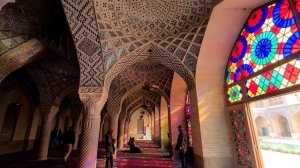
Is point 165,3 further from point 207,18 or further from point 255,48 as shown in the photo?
point 255,48

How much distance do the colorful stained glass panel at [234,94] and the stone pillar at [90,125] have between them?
147 inches

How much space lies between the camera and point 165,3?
4.22 metres

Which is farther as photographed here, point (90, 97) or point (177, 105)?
point (177, 105)

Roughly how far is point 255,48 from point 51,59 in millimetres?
7110

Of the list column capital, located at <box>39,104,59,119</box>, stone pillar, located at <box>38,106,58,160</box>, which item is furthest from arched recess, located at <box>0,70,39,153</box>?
stone pillar, located at <box>38,106,58,160</box>

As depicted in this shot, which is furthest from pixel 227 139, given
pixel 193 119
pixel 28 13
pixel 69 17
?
pixel 28 13

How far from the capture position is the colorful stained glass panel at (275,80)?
298 cm

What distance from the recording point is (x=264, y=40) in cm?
377

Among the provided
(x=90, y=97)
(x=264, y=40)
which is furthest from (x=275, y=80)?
(x=90, y=97)

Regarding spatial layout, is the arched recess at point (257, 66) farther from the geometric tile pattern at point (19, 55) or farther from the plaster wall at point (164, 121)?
the plaster wall at point (164, 121)

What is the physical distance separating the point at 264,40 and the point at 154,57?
320 centimetres

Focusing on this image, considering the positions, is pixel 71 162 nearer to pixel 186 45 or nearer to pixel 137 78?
pixel 137 78

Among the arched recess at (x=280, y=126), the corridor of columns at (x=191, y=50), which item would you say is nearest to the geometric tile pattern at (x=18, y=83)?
the corridor of columns at (x=191, y=50)

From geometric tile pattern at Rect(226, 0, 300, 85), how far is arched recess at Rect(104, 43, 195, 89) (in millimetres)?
1279
